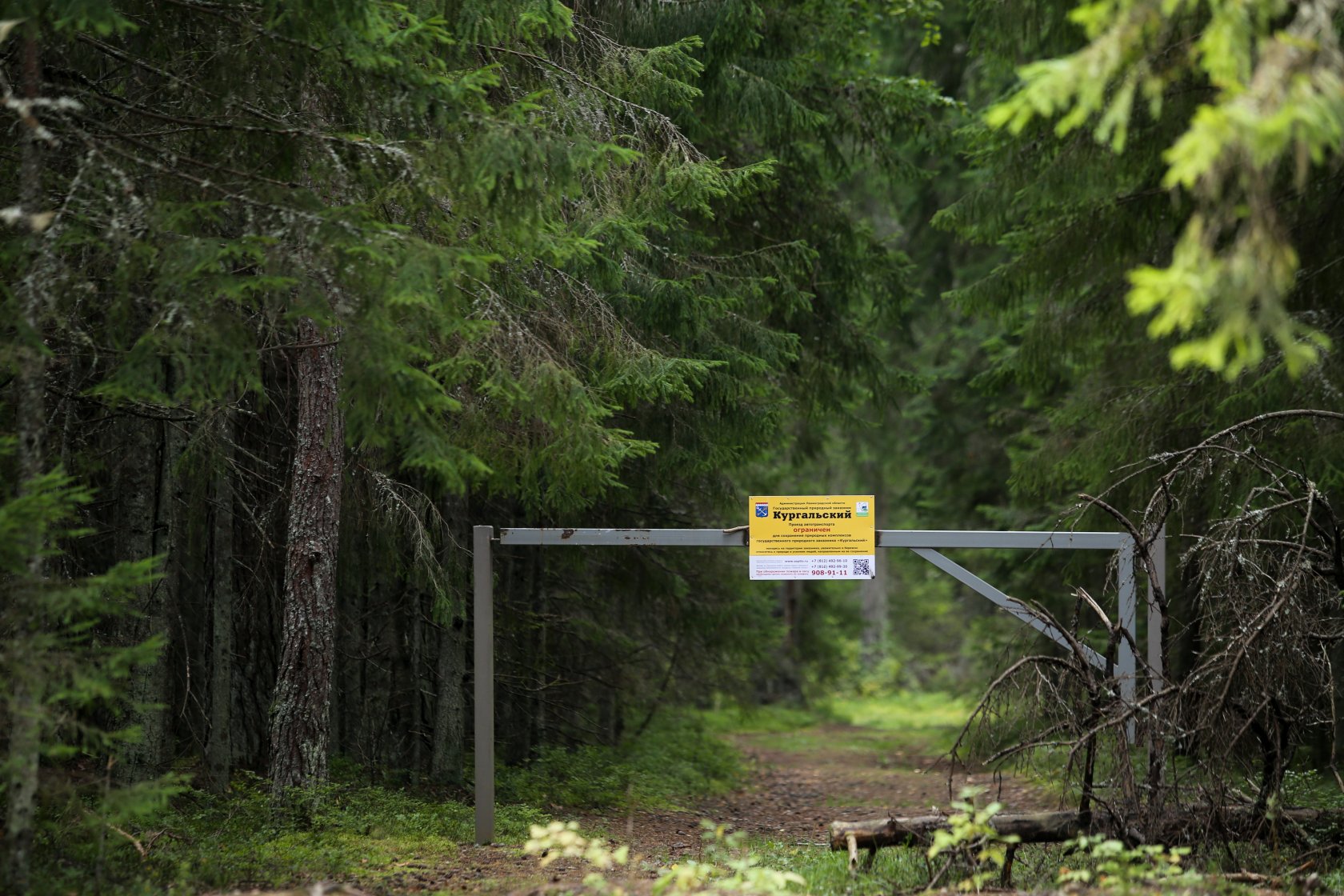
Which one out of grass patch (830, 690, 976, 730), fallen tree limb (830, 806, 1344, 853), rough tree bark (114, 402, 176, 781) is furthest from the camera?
grass patch (830, 690, 976, 730)

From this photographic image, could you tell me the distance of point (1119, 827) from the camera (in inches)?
260

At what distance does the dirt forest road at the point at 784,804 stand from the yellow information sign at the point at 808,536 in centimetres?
167

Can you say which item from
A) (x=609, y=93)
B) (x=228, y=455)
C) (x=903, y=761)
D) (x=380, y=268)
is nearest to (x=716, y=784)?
(x=903, y=761)

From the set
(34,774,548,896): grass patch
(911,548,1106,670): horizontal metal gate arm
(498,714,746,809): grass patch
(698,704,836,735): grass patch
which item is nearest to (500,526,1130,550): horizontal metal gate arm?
(911,548,1106,670): horizontal metal gate arm

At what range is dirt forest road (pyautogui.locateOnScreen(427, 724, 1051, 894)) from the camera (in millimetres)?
7238

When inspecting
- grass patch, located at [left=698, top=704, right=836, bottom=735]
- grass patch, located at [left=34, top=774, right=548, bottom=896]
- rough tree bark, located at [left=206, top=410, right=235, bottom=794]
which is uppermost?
rough tree bark, located at [left=206, top=410, right=235, bottom=794]

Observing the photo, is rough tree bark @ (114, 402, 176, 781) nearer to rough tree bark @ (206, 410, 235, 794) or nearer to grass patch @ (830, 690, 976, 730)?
rough tree bark @ (206, 410, 235, 794)

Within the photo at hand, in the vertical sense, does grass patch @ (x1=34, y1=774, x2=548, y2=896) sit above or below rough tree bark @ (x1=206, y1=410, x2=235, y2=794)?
below

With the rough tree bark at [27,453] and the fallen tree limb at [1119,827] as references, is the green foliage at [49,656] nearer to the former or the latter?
the rough tree bark at [27,453]

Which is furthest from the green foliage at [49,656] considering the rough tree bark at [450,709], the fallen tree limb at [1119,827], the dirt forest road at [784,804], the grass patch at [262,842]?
the rough tree bark at [450,709]

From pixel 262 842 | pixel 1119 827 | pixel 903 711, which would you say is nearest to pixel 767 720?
pixel 903 711

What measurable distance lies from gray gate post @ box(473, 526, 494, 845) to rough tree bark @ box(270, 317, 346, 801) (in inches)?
43.0

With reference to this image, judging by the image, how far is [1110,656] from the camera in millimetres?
6754

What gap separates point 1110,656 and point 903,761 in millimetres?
11668
